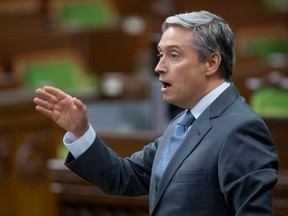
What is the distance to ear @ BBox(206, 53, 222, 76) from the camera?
2.12 meters

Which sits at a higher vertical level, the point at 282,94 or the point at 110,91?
the point at 282,94

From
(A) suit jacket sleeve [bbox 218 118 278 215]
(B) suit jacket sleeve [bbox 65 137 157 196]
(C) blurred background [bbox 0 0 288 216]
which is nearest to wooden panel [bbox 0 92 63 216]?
(C) blurred background [bbox 0 0 288 216]

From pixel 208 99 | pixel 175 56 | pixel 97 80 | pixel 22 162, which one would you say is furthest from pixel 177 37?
pixel 97 80

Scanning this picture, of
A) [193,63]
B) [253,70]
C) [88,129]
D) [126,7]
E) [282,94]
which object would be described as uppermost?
[193,63]

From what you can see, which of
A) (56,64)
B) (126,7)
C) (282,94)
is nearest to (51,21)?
(126,7)

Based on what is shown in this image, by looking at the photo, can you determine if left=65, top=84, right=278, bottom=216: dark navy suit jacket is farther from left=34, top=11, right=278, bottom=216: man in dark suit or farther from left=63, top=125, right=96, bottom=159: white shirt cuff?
left=63, top=125, right=96, bottom=159: white shirt cuff

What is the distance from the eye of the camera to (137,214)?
3941 mm

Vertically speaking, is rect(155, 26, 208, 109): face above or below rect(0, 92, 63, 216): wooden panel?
above

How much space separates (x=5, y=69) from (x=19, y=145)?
364 centimetres

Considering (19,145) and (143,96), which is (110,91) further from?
(19,145)

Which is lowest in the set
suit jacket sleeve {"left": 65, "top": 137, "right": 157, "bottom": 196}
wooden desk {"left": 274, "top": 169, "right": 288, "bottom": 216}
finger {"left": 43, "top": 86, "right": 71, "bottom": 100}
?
wooden desk {"left": 274, "top": 169, "right": 288, "bottom": 216}

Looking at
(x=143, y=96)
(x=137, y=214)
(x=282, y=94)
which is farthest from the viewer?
(x=143, y=96)

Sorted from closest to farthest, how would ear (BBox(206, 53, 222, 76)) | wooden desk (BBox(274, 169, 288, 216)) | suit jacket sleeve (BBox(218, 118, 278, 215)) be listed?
suit jacket sleeve (BBox(218, 118, 278, 215))
ear (BBox(206, 53, 222, 76))
wooden desk (BBox(274, 169, 288, 216))

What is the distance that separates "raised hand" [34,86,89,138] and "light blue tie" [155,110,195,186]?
0.72 ft
